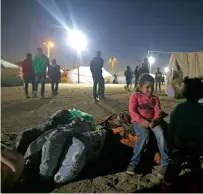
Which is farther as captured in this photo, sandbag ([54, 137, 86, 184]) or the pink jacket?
the pink jacket

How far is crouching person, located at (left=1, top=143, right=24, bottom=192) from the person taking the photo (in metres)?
2.46

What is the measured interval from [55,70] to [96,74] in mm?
2967

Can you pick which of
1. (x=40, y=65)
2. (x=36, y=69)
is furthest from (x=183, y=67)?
(x=36, y=69)

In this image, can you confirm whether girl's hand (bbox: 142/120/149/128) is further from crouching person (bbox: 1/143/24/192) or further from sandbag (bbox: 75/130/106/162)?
crouching person (bbox: 1/143/24/192)

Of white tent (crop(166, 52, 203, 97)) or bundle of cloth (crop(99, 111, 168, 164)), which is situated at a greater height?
white tent (crop(166, 52, 203, 97))

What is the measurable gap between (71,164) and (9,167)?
0.78m

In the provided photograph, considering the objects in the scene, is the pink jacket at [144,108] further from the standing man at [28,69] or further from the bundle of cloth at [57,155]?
the standing man at [28,69]

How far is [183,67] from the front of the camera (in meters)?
→ 13.4

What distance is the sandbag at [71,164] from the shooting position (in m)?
3.00

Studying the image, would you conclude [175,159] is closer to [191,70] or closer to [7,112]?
[7,112]

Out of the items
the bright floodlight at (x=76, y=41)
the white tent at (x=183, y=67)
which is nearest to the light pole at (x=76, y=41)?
the bright floodlight at (x=76, y=41)

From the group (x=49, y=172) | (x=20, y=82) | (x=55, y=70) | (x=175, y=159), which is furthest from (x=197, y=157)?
(x=20, y=82)

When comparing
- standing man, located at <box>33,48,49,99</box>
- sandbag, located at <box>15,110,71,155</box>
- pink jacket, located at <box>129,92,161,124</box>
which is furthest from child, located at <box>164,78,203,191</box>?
standing man, located at <box>33,48,49,99</box>

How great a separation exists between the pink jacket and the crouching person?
175 centimetres
